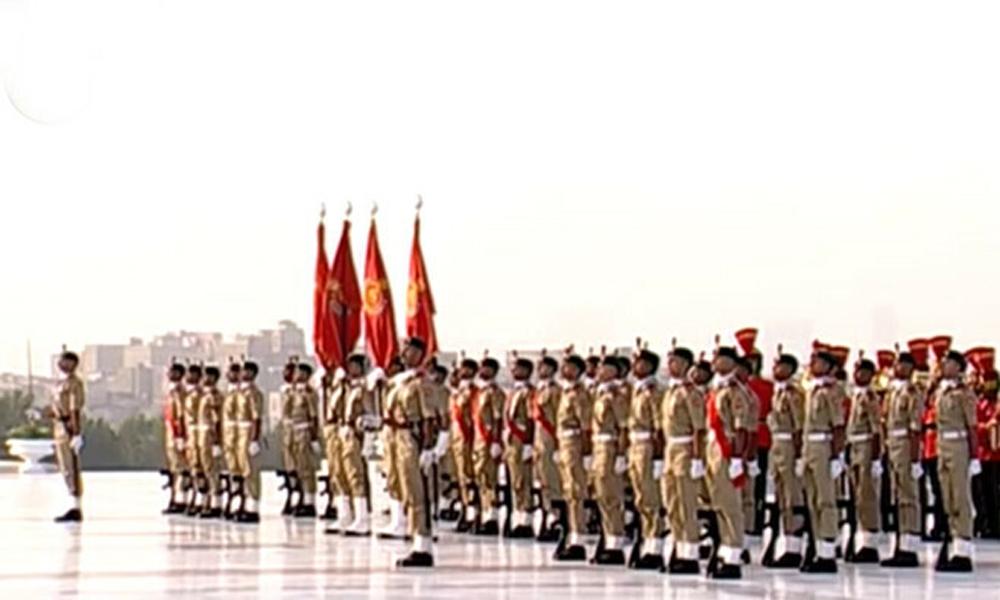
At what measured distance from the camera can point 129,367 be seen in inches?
1309

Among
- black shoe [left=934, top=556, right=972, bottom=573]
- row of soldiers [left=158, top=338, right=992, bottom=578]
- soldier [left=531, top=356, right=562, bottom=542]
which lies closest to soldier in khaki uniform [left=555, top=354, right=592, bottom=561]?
row of soldiers [left=158, top=338, right=992, bottom=578]

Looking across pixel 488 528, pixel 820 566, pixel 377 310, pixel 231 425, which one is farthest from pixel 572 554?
pixel 377 310

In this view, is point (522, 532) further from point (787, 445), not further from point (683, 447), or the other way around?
point (683, 447)

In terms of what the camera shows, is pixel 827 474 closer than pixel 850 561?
Yes

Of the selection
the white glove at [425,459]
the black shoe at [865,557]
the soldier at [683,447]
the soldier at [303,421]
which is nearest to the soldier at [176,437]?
the soldier at [303,421]

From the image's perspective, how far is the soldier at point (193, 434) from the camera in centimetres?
2333

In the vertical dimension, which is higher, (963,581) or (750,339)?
(750,339)

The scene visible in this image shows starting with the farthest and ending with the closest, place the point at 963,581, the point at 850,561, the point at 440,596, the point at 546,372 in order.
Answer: the point at 546,372, the point at 850,561, the point at 963,581, the point at 440,596

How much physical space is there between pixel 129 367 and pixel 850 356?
51.9ft

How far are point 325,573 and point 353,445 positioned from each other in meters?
4.54

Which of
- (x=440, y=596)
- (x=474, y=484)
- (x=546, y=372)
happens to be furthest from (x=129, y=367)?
(x=440, y=596)

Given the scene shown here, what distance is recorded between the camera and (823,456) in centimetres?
1594

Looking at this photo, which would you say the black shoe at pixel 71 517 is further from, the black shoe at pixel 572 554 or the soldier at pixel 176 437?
the black shoe at pixel 572 554

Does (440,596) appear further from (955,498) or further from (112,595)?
(955,498)
